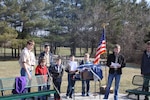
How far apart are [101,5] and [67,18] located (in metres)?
6.38

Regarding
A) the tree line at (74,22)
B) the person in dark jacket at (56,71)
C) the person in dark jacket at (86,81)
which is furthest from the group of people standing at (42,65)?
the tree line at (74,22)

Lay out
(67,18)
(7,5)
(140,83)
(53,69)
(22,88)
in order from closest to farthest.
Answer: (22,88)
(140,83)
(53,69)
(7,5)
(67,18)

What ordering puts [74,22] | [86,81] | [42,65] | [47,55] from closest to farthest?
1. [42,65]
2. [47,55]
3. [86,81]
4. [74,22]

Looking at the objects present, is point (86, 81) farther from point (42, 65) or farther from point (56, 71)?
point (42, 65)

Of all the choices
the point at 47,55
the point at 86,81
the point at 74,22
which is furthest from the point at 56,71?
the point at 74,22

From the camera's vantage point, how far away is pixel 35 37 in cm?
4359

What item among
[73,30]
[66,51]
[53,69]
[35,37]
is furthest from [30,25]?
[53,69]

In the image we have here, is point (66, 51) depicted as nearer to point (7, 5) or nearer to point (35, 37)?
point (35, 37)

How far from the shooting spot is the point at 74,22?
45906 millimetres

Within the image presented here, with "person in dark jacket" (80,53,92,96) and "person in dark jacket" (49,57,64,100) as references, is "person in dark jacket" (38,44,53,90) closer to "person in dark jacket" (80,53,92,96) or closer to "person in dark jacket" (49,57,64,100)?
"person in dark jacket" (49,57,64,100)

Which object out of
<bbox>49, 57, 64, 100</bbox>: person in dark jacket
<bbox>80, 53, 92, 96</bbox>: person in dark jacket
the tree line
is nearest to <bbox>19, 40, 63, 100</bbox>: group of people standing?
<bbox>49, 57, 64, 100</bbox>: person in dark jacket

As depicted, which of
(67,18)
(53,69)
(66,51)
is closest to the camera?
(53,69)

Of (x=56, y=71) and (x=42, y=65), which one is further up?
(x=42, y=65)

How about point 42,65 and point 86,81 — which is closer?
point 42,65
